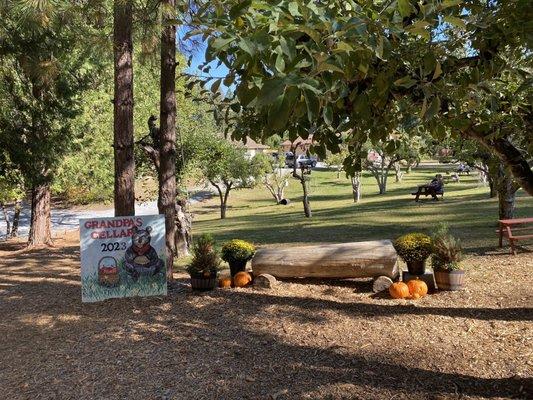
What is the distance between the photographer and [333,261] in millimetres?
7238

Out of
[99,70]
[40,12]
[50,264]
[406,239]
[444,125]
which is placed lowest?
[50,264]

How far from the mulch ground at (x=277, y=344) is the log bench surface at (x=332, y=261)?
0.77 ft

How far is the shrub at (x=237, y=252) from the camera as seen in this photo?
25.3 ft

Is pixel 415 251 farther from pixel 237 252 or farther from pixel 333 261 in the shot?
pixel 237 252

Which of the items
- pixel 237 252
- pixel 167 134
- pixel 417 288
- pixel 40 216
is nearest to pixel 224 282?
pixel 237 252

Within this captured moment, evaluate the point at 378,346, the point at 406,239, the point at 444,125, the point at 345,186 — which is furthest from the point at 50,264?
the point at 345,186

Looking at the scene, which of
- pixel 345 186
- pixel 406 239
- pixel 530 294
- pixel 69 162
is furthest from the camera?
pixel 345 186

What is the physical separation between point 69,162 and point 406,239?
10863mm

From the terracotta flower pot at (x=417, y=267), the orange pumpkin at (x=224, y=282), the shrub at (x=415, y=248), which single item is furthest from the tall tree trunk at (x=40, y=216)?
the terracotta flower pot at (x=417, y=267)

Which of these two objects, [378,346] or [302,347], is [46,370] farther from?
[378,346]

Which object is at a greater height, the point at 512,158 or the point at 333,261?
the point at 512,158

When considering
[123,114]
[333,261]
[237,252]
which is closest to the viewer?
[123,114]

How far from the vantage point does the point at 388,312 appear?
600cm

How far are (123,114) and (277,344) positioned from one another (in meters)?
3.96
